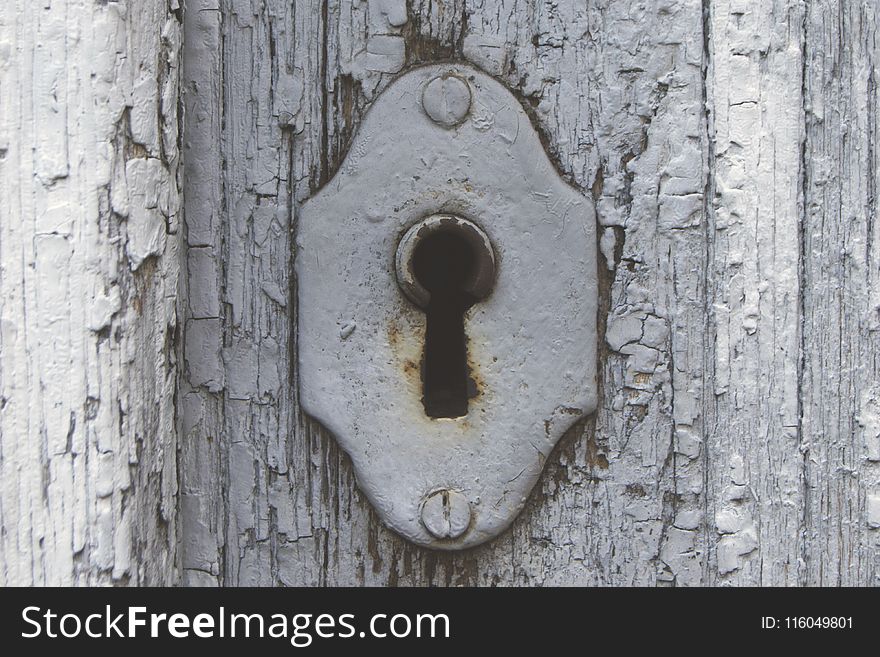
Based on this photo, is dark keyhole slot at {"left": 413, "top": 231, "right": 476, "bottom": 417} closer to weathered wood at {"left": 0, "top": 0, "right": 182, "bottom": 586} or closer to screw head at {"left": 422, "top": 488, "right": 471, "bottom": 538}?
screw head at {"left": 422, "top": 488, "right": 471, "bottom": 538}

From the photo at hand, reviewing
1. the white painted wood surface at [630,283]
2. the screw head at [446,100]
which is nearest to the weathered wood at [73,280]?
the white painted wood surface at [630,283]

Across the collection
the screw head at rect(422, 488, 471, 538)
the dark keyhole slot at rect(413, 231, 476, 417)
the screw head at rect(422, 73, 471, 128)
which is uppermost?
the screw head at rect(422, 73, 471, 128)

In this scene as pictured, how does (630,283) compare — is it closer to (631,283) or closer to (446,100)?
(631,283)

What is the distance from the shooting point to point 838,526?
1.64ft

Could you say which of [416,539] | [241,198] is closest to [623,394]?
[416,539]

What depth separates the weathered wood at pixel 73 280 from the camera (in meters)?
0.41

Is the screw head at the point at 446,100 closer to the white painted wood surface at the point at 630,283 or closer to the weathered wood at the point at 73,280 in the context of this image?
the white painted wood surface at the point at 630,283

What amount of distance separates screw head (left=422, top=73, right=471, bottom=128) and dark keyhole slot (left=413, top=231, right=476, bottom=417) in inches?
3.3

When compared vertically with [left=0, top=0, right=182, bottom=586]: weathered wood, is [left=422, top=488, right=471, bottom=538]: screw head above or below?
below

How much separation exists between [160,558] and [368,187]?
277mm

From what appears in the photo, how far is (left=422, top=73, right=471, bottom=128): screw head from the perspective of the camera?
1.59 ft

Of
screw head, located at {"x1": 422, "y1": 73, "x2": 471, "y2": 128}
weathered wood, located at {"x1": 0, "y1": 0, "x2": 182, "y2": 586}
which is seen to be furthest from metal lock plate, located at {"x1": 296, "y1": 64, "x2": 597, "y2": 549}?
weathered wood, located at {"x1": 0, "y1": 0, "x2": 182, "y2": 586}

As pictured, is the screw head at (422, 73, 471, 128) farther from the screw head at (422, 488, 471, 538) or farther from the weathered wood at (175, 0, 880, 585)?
the screw head at (422, 488, 471, 538)

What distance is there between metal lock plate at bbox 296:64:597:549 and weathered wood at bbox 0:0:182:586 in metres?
0.12
